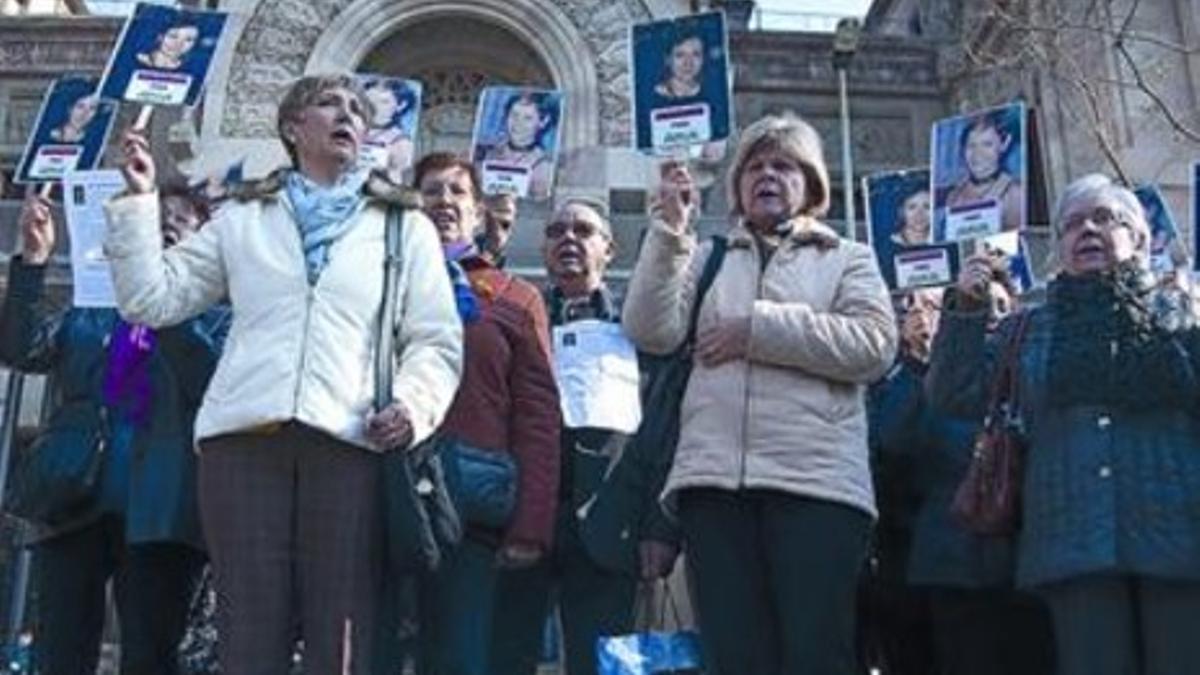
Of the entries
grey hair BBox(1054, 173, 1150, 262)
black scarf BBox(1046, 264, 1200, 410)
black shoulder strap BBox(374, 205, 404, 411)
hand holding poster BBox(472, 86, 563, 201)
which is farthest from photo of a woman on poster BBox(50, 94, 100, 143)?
black scarf BBox(1046, 264, 1200, 410)

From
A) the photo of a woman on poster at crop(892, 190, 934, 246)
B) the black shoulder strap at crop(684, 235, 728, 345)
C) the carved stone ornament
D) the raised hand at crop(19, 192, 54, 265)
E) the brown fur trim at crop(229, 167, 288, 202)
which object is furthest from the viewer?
the carved stone ornament

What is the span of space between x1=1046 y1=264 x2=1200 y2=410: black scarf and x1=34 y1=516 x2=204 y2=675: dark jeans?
272 centimetres

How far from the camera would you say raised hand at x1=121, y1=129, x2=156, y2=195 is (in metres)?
3.64

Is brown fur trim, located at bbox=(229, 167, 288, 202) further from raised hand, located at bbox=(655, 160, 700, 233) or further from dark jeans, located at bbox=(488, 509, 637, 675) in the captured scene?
dark jeans, located at bbox=(488, 509, 637, 675)

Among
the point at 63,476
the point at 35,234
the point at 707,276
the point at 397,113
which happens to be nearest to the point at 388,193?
the point at 707,276

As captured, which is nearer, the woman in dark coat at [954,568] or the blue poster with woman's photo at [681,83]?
the woman in dark coat at [954,568]

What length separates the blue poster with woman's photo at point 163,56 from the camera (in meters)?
5.90

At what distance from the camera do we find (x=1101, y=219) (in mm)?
3994

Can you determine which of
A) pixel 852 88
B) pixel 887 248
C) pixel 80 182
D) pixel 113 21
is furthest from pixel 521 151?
pixel 113 21

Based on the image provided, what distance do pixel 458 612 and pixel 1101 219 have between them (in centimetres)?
214

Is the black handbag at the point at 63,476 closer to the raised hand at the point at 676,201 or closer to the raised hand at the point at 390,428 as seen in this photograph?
the raised hand at the point at 390,428

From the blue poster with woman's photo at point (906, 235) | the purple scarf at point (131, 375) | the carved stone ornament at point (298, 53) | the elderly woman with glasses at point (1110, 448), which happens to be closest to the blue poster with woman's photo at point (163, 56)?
the purple scarf at point (131, 375)

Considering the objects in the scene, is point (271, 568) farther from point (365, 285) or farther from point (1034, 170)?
point (1034, 170)

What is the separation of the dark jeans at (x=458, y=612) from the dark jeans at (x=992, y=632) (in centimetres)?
163
